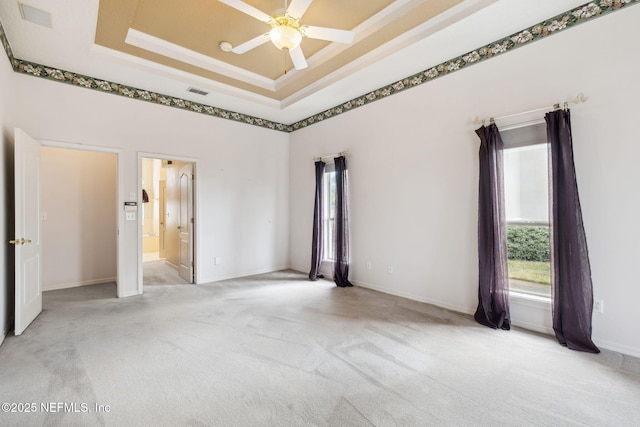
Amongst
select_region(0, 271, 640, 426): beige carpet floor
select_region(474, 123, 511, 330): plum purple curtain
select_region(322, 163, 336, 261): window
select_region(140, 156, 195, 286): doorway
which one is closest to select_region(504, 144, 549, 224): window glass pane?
select_region(474, 123, 511, 330): plum purple curtain

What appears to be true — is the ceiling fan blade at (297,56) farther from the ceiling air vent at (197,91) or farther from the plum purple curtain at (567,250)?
the plum purple curtain at (567,250)

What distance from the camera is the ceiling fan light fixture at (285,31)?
7.80ft

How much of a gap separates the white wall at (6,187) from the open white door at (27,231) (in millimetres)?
123

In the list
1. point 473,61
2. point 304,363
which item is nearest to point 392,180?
point 473,61

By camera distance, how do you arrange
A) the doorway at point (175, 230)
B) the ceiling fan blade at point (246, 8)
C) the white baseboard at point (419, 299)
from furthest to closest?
Result: the doorway at point (175, 230)
the white baseboard at point (419, 299)
the ceiling fan blade at point (246, 8)

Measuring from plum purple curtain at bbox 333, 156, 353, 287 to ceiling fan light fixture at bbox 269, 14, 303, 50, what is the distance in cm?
260

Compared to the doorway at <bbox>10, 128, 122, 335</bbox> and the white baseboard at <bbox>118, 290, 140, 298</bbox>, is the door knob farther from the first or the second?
the white baseboard at <bbox>118, 290, 140, 298</bbox>

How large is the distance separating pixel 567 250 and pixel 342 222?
2.98m

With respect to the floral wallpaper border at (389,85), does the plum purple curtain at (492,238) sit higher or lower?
lower

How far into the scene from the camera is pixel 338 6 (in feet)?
9.93

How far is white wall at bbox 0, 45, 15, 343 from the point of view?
9.54 ft

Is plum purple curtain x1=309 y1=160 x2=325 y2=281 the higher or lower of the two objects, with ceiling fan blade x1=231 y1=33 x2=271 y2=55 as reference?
lower

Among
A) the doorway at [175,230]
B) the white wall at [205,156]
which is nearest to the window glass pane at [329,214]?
the white wall at [205,156]

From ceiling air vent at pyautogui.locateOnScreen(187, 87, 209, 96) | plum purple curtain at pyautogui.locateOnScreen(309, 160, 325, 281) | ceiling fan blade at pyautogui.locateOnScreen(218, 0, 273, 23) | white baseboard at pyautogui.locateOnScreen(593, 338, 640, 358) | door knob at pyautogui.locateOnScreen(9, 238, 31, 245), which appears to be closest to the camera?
ceiling fan blade at pyautogui.locateOnScreen(218, 0, 273, 23)
